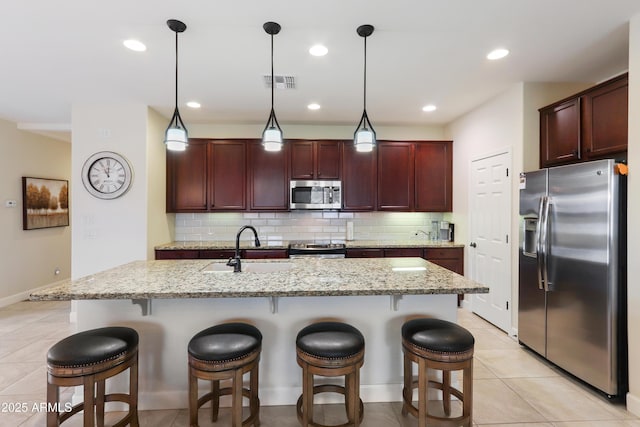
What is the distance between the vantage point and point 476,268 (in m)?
3.98

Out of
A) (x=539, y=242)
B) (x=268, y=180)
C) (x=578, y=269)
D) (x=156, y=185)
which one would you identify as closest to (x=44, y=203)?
(x=156, y=185)

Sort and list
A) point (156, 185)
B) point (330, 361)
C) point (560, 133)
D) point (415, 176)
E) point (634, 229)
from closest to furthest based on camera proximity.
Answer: point (330, 361) < point (634, 229) < point (560, 133) < point (156, 185) < point (415, 176)

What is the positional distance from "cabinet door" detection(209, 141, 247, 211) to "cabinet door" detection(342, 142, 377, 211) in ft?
4.71

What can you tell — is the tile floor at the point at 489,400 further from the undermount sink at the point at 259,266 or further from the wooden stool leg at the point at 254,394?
the undermount sink at the point at 259,266

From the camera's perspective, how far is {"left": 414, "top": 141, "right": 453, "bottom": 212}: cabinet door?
4605 millimetres

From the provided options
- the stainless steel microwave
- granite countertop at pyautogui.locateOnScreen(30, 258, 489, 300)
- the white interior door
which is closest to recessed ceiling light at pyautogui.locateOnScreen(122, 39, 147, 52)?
granite countertop at pyautogui.locateOnScreen(30, 258, 489, 300)

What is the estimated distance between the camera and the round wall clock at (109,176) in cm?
372

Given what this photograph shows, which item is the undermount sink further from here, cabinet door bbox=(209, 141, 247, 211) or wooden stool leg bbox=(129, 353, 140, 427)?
cabinet door bbox=(209, 141, 247, 211)

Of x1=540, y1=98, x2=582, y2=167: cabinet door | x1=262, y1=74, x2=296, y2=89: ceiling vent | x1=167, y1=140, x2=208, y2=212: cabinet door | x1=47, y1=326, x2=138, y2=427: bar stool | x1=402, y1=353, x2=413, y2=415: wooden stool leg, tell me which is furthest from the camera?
x1=167, y1=140, x2=208, y2=212: cabinet door

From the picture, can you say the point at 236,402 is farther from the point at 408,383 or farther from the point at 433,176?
the point at 433,176

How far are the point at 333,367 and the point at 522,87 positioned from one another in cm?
325

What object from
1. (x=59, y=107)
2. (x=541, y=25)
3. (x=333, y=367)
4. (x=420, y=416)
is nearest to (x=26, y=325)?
(x=59, y=107)

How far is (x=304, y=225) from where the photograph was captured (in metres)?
4.75

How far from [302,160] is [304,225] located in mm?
978
